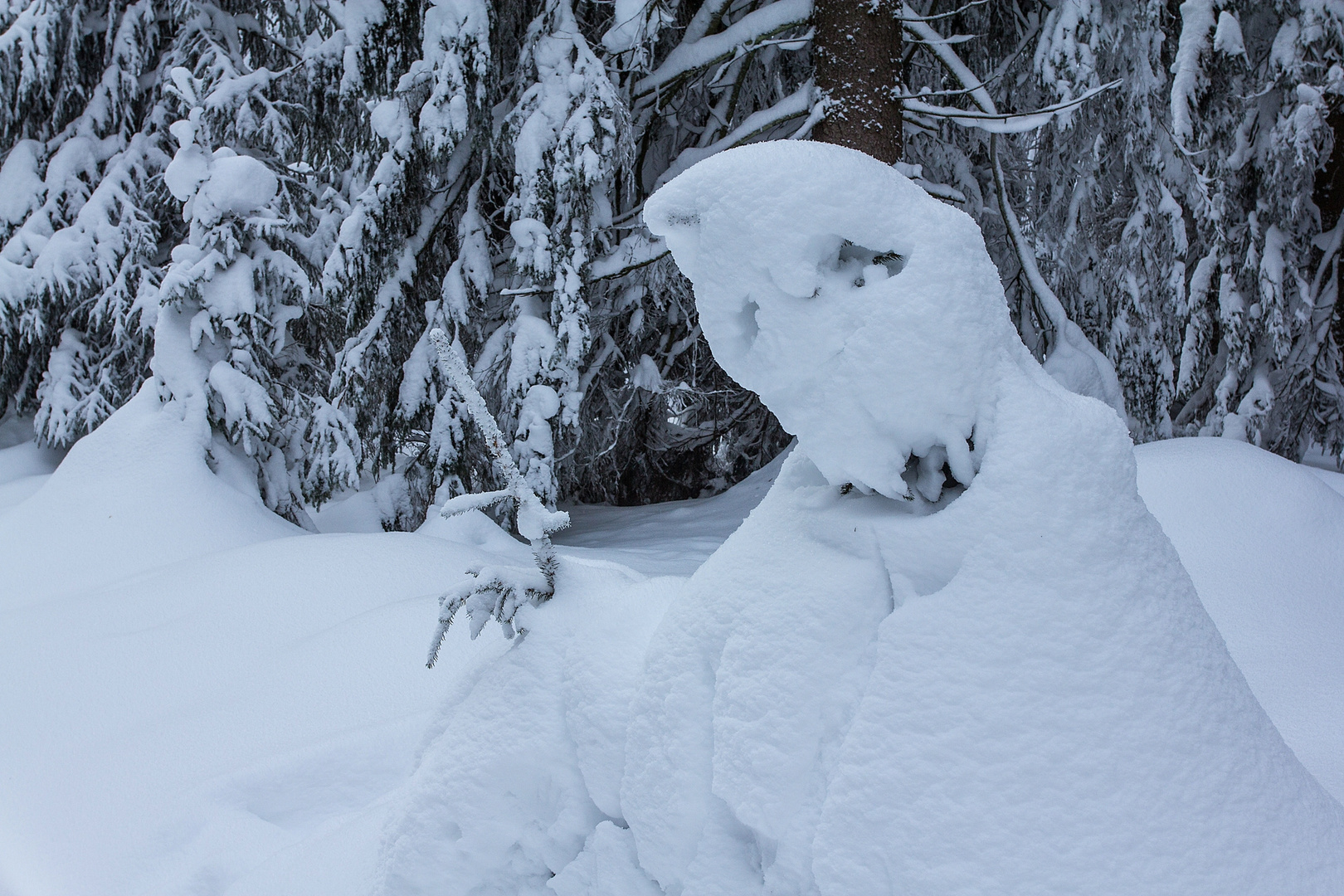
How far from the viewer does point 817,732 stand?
4.10 ft

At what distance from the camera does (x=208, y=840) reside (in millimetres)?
2322

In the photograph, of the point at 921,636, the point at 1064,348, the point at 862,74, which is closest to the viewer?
the point at 921,636

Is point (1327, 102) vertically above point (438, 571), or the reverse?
point (1327, 102)

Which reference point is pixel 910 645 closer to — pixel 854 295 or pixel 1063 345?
pixel 854 295

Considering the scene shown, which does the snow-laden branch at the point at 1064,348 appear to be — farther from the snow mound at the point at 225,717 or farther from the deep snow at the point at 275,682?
the snow mound at the point at 225,717

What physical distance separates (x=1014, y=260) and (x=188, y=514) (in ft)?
19.7

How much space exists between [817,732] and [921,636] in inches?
8.2

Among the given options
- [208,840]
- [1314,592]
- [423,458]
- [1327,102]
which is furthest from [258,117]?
[1327,102]

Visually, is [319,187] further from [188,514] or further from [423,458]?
[188,514]

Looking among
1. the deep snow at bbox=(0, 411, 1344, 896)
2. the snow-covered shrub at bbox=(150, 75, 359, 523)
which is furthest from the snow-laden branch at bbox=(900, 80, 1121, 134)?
the snow-covered shrub at bbox=(150, 75, 359, 523)

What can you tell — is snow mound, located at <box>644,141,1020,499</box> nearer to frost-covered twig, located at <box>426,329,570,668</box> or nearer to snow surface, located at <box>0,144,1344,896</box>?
snow surface, located at <box>0,144,1344,896</box>

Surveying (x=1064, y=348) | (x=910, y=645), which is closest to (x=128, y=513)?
(x=910, y=645)

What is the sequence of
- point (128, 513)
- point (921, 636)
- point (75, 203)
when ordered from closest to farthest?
point (921, 636) < point (128, 513) < point (75, 203)

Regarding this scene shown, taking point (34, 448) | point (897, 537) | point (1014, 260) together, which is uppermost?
point (897, 537)
